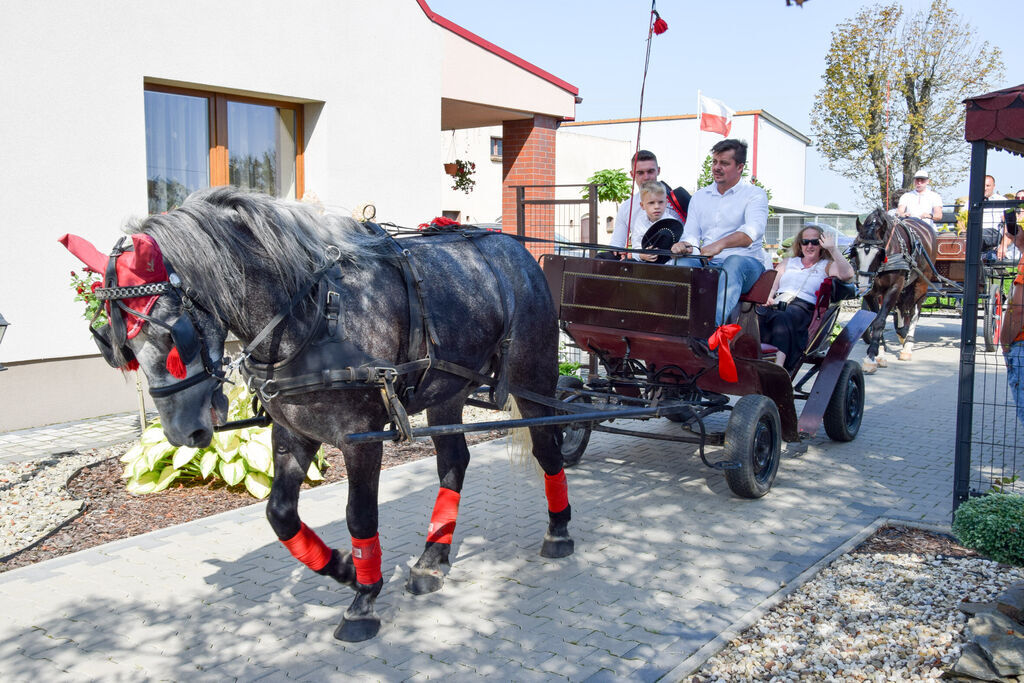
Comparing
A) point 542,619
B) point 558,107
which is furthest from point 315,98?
point 542,619

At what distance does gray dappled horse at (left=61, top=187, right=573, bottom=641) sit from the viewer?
3043 mm

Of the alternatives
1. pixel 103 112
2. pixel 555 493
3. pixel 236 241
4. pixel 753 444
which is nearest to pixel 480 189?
pixel 103 112

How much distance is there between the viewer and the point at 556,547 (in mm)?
4922

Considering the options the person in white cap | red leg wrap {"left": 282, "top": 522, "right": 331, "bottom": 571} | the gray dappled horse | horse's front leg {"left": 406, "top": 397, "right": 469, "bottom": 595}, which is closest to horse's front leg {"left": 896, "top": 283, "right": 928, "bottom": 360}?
the person in white cap

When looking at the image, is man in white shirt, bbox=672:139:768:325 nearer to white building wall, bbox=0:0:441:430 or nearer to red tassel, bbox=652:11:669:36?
red tassel, bbox=652:11:669:36

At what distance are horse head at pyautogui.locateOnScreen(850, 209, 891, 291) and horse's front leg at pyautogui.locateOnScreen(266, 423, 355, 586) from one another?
386 inches

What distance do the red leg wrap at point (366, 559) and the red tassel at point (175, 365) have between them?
1.23 metres

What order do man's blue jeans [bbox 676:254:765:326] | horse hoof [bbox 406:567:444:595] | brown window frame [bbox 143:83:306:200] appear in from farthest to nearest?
brown window frame [bbox 143:83:306:200]
man's blue jeans [bbox 676:254:765:326]
horse hoof [bbox 406:567:444:595]

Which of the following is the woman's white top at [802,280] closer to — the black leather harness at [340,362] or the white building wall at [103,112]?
the black leather harness at [340,362]

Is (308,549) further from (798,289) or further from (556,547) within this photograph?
(798,289)

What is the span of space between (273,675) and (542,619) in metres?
1.26

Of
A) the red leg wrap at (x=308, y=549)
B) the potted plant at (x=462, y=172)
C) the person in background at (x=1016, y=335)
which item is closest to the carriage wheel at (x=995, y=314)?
the person in background at (x=1016, y=335)

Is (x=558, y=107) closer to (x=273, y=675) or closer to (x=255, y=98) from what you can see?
(x=255, y=98)

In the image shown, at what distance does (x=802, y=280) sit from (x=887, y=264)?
516 centimetres
